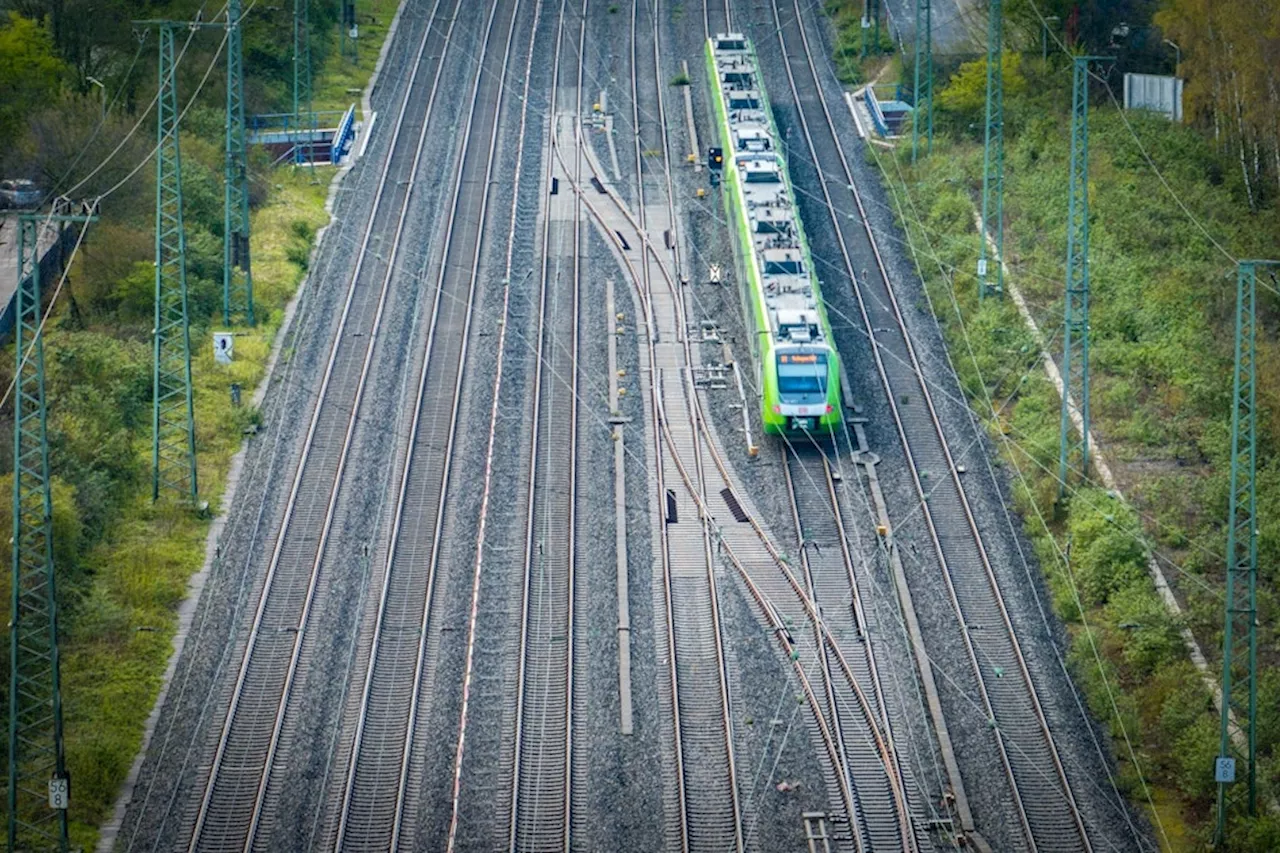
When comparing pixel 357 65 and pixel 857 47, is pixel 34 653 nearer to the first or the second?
pixel 357 65

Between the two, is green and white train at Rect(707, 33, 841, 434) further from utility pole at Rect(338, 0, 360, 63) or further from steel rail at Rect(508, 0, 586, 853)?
utility pole at Rect(338, 0, 360, 63)

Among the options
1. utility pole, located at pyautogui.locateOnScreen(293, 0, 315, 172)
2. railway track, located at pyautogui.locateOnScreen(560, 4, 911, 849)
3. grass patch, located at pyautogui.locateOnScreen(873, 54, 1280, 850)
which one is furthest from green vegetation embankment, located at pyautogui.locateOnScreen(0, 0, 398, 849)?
grass patch, located at pyautogui.locateOnScreen(873, 54, 1280, 850)

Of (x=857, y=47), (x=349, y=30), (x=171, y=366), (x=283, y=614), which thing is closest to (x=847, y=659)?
(x=283, y=614)

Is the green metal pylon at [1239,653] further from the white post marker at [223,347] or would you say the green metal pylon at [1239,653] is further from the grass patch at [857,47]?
the grass patch at [857,47]

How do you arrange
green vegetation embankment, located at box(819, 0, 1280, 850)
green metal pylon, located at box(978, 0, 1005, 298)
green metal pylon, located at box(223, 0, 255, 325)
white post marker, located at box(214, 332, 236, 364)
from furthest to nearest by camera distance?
green metal pylon, located at box(978, 0, 1005, 298) < green metal pylon, located at box(223, 0, 255, 325) < white post marker, located at box(214, 332, 236, 364) < green vegetation embankment, located at box(819, 0, 1280, 850)

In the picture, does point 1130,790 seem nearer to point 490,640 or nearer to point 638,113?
point 490,640

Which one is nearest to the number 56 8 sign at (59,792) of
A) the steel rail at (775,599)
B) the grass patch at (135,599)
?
the grass patch at (135,599)
